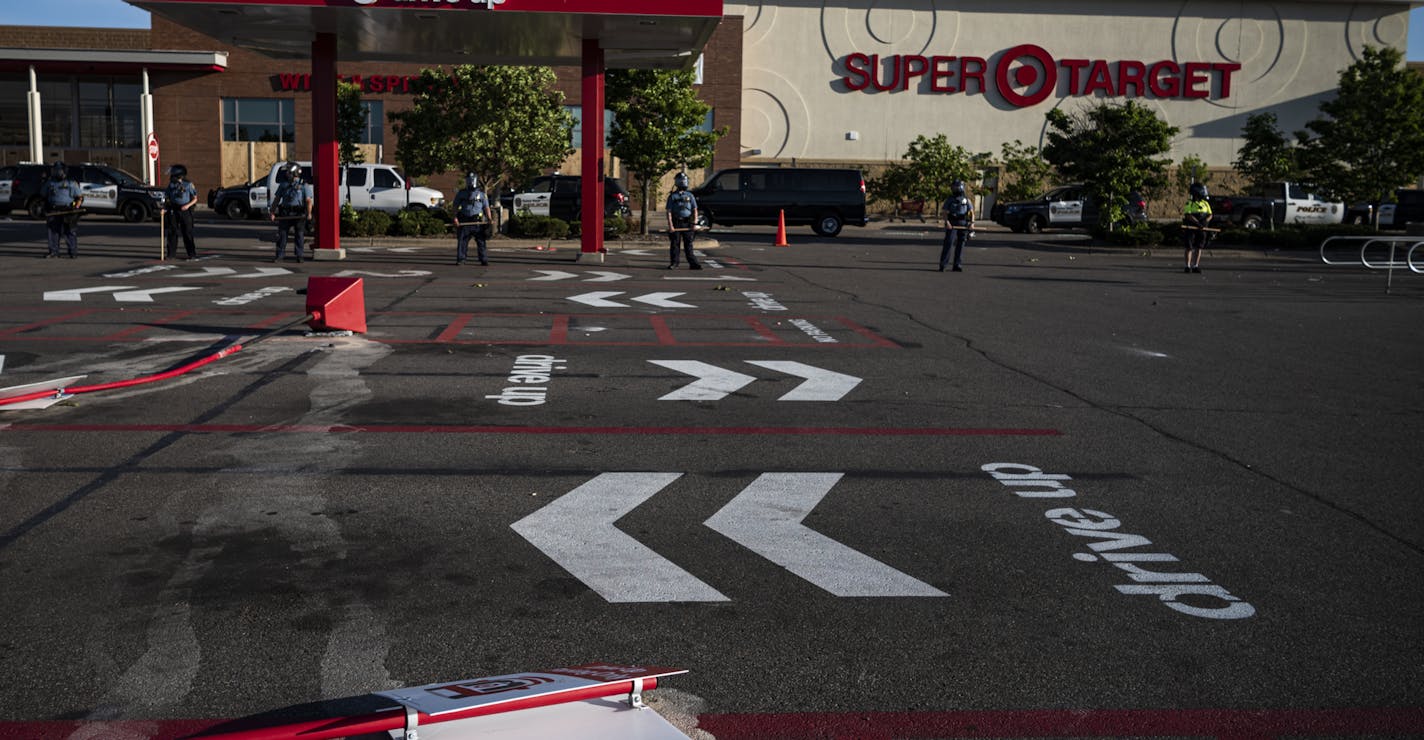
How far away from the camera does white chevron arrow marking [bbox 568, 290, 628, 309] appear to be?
1670cm

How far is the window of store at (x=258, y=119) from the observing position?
5341 centimetres

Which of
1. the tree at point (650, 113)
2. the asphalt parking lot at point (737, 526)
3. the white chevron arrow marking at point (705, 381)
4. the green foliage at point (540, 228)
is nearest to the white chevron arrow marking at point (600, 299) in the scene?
the asphalt parking lot at point (737, 526)

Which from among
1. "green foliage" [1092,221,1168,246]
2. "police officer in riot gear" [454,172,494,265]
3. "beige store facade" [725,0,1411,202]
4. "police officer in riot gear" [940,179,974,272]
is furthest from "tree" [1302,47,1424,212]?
"police officer in riot gear" [454,172,494,265]

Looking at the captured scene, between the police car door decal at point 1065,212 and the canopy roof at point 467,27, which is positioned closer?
the canopy roof at point 467,27

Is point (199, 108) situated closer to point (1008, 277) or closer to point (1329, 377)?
point (1008, 277)

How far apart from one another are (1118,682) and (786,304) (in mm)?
13218

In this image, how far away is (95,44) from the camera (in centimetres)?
5325

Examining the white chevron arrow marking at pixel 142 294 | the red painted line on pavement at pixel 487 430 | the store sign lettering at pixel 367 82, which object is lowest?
the red painted line on pavement at pixel 487 430

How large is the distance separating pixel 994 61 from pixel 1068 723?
5464 centimetres

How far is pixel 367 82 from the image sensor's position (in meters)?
53.0

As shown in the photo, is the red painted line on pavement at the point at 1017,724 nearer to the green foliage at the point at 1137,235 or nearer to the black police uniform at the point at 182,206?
the black police uniform at the point at 182,206

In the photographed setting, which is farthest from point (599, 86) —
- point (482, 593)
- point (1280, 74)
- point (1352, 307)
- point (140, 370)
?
point (1280, 74)

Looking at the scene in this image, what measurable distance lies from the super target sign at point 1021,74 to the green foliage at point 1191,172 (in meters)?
3.83

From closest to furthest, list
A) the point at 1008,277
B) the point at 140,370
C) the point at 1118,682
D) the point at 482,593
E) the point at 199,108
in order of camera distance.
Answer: the point at 1118,682 → the point at 482,593 → the point at 140,370 → the point at 1008,277 → the point at 199,108
